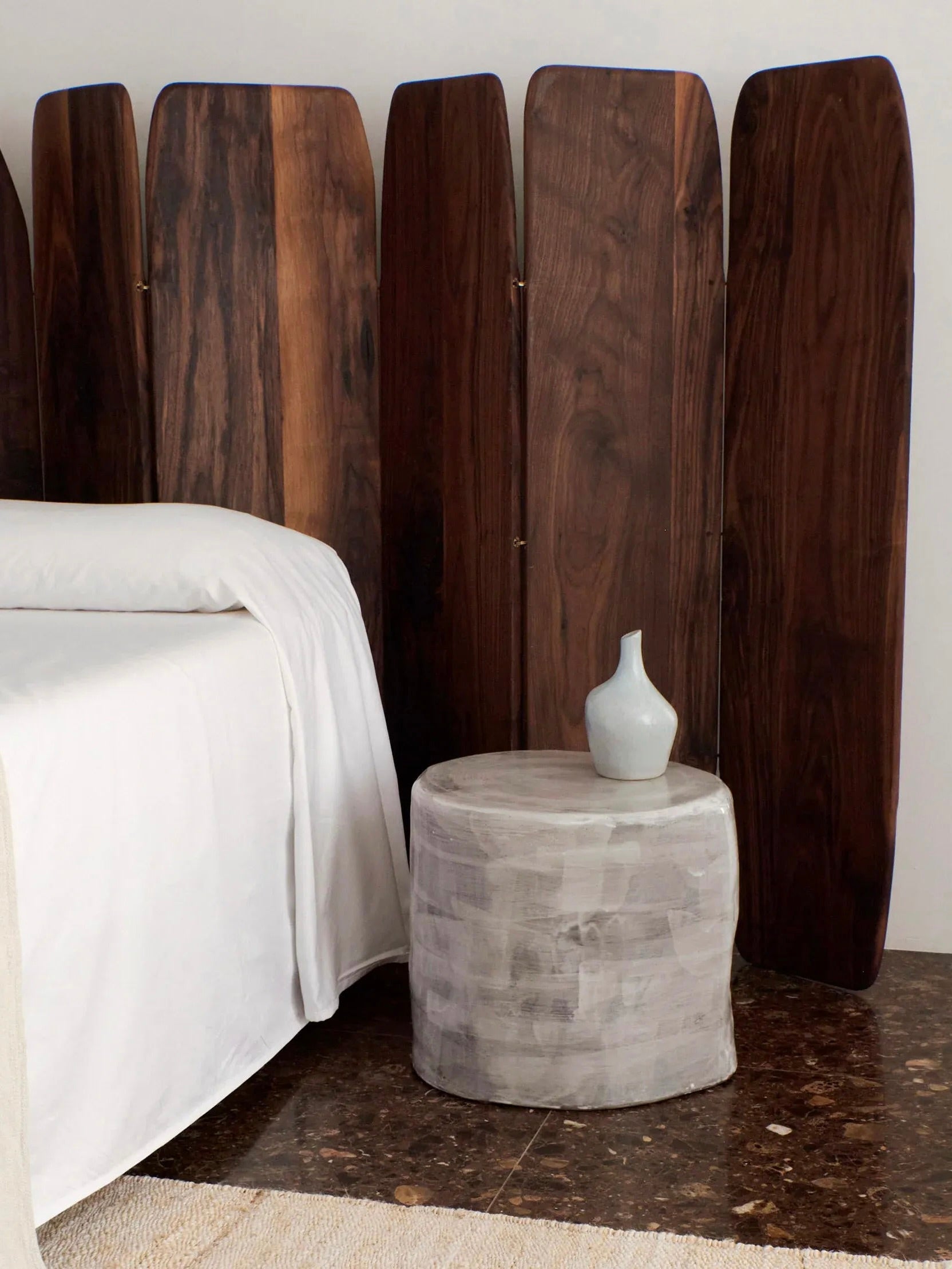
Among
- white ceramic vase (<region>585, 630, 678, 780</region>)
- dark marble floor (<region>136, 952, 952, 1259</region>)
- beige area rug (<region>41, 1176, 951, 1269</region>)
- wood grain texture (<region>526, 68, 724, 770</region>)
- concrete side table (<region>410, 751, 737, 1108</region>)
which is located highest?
wood grain texture (<region>526, 68, 724, 770</region>)

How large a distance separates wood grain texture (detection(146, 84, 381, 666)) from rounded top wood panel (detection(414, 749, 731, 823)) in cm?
65

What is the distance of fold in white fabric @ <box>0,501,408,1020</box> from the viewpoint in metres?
2.02

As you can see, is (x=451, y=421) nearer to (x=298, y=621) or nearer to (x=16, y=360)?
(x=298, y=621)

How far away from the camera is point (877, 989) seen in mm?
2316

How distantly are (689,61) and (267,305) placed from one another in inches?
33.8

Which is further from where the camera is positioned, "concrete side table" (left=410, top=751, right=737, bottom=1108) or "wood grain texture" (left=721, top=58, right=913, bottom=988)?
"wood grain texture" (left=721, top=58, right=913, bottom=988)

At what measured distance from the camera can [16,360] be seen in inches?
103

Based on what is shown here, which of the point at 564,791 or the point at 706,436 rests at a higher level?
the point at 706,436

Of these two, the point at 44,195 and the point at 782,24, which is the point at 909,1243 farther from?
the point at 44,195

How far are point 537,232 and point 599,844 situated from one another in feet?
3.53

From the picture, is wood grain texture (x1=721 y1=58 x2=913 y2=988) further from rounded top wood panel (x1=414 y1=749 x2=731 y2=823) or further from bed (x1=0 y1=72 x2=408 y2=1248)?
bed (x1=0 y1=72 x2=408 y2=1248)

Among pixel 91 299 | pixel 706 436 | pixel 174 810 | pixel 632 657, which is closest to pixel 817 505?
pixel 706 436

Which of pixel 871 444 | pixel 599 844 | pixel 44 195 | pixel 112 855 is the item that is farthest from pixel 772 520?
pixel 44 195

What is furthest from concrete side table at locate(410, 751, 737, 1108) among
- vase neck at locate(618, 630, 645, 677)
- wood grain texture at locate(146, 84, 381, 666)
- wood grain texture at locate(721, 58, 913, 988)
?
wood grain texture at locate(146, 84, 381, 666)
